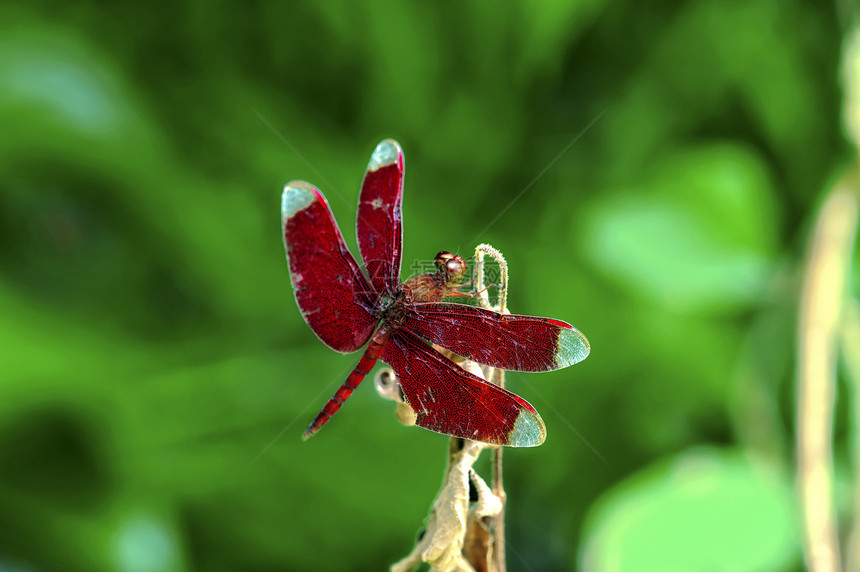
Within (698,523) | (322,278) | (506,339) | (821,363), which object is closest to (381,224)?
(322,278)

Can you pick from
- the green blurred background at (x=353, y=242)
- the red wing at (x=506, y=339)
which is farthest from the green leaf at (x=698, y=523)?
the red wing at (x=506, y=339)

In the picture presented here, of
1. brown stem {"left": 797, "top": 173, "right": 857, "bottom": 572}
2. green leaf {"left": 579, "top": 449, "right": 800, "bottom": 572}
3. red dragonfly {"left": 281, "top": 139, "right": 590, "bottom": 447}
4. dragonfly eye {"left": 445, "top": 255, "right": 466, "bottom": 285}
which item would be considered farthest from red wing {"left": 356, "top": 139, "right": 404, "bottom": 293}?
brown stem {"left": 797, "top": 173, "right": 857, "bottom": 572}

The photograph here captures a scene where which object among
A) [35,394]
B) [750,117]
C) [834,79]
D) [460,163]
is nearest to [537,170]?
[460,163]

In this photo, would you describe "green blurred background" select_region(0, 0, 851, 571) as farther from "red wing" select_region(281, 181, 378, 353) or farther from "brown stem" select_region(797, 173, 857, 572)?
"red wing" select_region(281, 181, 378, 353)

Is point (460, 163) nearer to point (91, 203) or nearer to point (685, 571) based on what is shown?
point (91, 203)

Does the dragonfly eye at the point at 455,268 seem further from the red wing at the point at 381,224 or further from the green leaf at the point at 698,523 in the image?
the green leaf at the point at 698,523

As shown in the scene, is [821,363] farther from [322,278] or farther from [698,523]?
[322,278]
